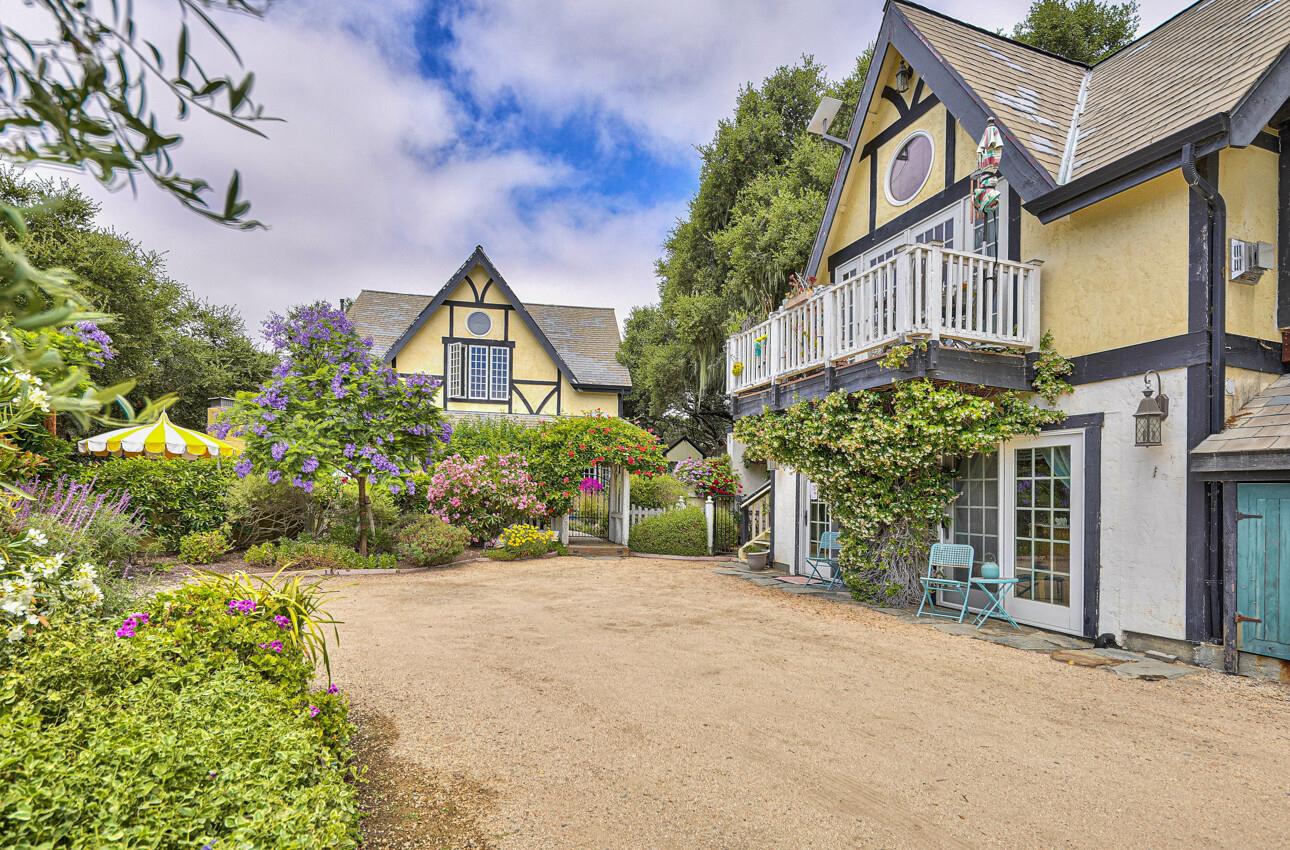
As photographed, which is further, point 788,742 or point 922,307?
point 922,307

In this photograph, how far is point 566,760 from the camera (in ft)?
12.6

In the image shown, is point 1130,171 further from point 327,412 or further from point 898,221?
point 327,412

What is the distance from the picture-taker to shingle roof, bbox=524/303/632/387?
21.9 meters

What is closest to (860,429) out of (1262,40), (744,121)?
(1262,40)

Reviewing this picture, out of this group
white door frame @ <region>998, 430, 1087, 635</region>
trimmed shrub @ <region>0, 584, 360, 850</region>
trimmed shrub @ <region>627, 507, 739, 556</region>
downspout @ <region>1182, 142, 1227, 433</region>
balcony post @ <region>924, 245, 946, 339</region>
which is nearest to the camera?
trimmed shrub @ <region>0, 584, 360, 850</region>

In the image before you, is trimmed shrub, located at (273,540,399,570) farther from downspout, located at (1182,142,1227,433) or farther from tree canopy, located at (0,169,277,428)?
downspout, located at (1182,142,1227,433)

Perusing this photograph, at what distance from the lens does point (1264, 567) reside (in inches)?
232

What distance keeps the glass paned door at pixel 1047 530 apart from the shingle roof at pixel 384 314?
16.7 m

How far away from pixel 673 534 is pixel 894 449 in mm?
7273

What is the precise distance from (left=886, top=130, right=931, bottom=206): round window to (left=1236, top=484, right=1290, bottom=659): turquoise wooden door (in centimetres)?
578

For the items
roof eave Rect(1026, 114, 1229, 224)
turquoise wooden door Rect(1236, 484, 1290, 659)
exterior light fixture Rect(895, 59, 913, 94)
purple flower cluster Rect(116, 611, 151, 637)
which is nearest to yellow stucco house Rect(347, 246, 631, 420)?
exterior light fixture Rect(895, 59, 913, 94)

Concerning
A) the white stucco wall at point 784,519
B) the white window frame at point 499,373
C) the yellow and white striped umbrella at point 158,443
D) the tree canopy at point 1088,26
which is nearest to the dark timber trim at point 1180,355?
the white stucco wall at point 784,519

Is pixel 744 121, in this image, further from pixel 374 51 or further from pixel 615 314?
pixel 374 51

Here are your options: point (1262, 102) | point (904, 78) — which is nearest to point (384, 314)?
point (904, 78)
